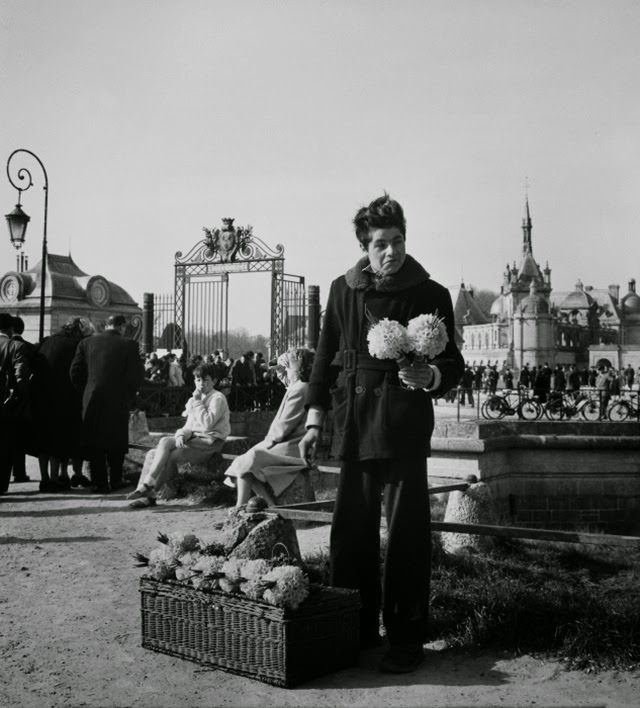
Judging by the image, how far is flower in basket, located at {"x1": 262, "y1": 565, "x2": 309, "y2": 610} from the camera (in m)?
3.99

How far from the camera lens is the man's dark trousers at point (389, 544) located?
4273mm

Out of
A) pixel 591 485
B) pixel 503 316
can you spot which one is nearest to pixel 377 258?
pixel 591 485

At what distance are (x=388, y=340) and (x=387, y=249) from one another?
55cm

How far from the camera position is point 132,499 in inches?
359

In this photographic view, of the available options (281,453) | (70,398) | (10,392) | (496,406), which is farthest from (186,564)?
(496,406)

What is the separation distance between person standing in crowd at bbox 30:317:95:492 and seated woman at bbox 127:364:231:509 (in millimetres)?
1203

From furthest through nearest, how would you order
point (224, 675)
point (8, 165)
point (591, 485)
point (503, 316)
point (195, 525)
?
point (503, 316) → point (8, 165) → point (591, 485) → point (195, 525) → point (224, 675)

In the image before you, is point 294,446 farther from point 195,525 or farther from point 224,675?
point 224,675

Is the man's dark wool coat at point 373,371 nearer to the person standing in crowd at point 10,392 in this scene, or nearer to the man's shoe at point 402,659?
the man's shoe at point 402,659

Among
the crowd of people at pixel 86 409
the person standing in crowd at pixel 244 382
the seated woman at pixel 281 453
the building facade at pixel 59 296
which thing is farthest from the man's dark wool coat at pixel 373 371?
the building facade at pixel 59 296

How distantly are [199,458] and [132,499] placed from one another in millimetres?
801

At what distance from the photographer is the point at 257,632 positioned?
13.3 ft

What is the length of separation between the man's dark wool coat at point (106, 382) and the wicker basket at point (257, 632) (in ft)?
17.4

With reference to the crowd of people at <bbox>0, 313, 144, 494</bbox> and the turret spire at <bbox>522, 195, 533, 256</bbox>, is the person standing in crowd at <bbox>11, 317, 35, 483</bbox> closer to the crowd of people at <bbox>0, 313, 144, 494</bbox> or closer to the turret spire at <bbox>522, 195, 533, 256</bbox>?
the crowd of people at <bbox>0, 313, 144, 494</bbox>
